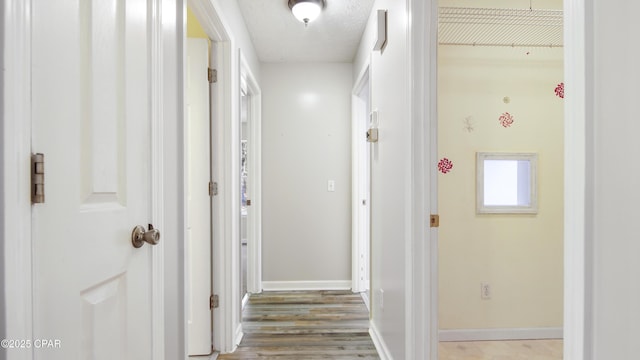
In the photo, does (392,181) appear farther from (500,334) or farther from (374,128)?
(500,334)

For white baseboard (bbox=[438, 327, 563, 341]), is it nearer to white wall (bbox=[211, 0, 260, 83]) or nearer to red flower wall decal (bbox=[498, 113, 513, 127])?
red flower wall decal (bbox=[498, 113, 513, 127])

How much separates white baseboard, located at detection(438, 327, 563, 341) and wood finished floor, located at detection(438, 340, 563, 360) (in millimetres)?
32

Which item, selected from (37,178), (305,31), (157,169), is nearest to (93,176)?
(37,178)

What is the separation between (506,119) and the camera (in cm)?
253

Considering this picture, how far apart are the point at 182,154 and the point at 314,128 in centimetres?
240

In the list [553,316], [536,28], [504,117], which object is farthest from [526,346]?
[536,28]

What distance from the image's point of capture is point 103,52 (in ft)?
2.71

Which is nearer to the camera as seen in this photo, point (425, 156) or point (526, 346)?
point (425, 156)

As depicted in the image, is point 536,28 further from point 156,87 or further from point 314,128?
point 156,87

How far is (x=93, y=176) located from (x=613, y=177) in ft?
3.53

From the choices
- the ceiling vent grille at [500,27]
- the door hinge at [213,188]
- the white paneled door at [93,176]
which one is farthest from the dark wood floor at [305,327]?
the ceiling vent grille at [500,27]

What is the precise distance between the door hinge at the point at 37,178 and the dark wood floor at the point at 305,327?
1.89m

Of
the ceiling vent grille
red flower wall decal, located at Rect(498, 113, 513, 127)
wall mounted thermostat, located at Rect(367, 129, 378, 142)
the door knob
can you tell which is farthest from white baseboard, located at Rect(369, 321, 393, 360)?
the ceiling vent grille

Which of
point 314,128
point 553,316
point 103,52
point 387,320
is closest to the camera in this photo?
point 103,52
